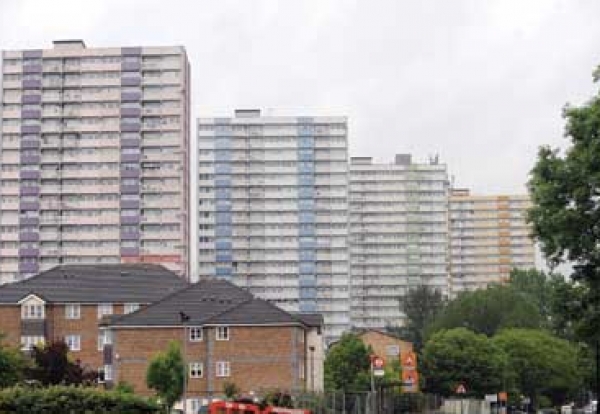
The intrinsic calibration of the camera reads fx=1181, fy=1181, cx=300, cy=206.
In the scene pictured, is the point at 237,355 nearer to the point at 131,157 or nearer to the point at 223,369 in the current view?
the point at 223,369

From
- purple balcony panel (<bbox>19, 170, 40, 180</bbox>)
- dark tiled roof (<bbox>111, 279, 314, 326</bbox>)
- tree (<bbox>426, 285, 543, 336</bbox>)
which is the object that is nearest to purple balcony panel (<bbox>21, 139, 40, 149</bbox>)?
purple balcony panel (<bbox>19, 170, 40, 180</bbox>)

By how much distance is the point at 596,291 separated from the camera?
35.2 metres

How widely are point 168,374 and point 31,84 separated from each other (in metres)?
97.7

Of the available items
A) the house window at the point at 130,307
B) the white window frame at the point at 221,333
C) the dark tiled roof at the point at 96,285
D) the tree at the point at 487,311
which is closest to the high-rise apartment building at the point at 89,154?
the tree at the point at 487,311

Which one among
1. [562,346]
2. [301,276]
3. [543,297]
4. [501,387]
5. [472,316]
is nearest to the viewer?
[501,387]

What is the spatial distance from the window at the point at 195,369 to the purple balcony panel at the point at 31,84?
8992cm

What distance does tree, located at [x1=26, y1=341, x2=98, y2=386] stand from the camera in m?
61.7

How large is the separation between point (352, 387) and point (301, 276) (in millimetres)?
90860

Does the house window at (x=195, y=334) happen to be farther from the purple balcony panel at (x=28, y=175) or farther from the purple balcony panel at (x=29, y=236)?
the purple balcony panel at (x=28, y=175)

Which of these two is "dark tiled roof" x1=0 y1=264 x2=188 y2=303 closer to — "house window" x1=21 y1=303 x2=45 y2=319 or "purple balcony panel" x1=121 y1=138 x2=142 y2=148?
"house window" x1=21 y1=303 x2=45 y2=319

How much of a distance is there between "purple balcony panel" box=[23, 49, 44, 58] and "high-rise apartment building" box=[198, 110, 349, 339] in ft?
99.9

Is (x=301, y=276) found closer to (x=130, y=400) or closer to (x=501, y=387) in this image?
(x=501, y=387)

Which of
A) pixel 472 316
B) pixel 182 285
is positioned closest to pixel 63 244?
pixel 472 316

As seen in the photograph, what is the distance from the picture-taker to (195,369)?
74812mm
